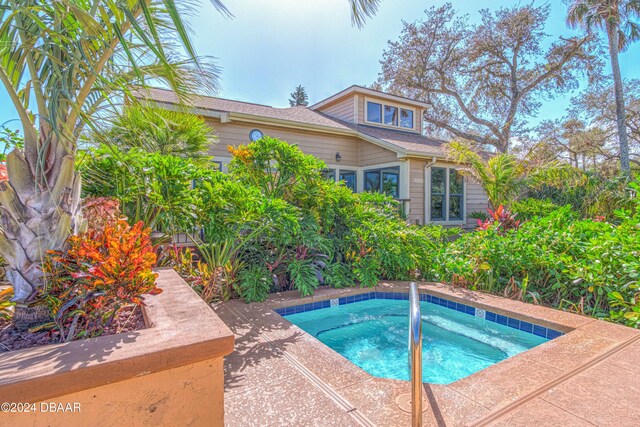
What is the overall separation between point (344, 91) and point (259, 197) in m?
9.14

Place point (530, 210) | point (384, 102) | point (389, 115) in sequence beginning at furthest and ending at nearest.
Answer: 1. point (389, 115)
2. point (384, 102)
3. point (530, 210)

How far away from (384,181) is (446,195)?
242 centimetres

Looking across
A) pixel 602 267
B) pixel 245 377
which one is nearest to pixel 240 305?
pixel 245 377

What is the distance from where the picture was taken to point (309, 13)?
9.90ft

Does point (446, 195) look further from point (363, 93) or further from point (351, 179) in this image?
point (363, 93)

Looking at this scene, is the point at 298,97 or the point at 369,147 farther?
the point at 298,97

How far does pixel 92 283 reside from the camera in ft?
6.66

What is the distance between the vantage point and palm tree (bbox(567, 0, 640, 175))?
11.8m

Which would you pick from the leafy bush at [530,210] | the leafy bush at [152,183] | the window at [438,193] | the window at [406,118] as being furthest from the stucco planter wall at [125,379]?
the window at [406,118]

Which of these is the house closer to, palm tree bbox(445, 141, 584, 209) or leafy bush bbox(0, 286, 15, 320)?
palm tree bbox(445, 141, 584, 209)

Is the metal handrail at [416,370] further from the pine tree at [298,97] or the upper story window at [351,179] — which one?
the pine tree at [298,97]

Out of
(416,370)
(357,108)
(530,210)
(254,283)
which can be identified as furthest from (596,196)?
(416,370)

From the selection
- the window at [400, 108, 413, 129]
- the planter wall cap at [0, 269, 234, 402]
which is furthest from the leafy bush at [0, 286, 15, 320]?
the window at [400, 108, 413, 129]

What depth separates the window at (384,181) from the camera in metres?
10.6
